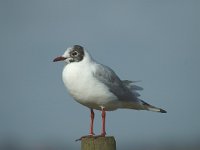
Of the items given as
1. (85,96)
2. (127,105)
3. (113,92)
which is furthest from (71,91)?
(127,105)

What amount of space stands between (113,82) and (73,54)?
0.84m

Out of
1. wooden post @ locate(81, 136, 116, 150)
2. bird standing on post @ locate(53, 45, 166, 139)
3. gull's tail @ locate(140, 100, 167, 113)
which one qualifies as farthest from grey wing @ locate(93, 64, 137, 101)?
wooden post @ locate(81, 136, 116, 150)

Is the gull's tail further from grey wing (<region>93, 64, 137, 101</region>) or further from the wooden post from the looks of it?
the wooden post

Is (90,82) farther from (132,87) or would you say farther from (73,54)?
(132,87)

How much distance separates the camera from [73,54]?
21.8 feet

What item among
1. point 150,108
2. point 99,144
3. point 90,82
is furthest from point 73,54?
point 99,144

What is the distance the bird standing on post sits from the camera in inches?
254

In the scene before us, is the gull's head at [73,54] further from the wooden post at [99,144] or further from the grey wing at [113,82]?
the wooden post at [99,144]

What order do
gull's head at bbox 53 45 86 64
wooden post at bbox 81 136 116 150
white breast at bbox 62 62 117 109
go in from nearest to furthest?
wooden post at bbox 81 136 116 150
white breast at bbox 62 62 117 109
gull's head at bbox 53 45 86 64

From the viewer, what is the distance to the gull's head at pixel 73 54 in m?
6.64

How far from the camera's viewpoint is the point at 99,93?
6609 millimetres

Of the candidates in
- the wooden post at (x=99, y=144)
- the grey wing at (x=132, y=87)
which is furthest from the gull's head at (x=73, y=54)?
the wooden post at (x=99, y=144)

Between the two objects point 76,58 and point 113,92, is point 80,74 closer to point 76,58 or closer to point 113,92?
point 76,58

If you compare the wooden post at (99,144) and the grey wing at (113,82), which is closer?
the wooden post at (99,144)
